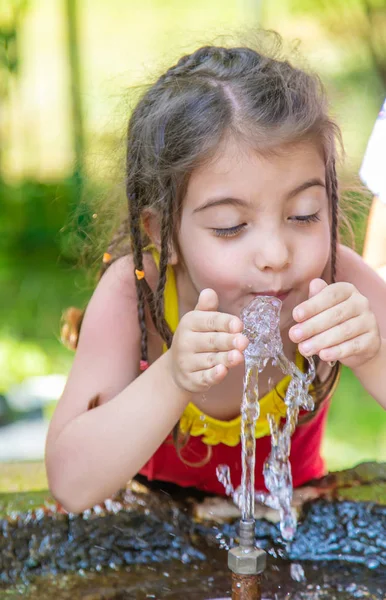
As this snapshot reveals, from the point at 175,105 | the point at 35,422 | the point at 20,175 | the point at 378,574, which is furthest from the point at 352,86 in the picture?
the point at 378,574

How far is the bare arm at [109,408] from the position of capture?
1506 mm

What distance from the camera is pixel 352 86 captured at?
5.63 metres

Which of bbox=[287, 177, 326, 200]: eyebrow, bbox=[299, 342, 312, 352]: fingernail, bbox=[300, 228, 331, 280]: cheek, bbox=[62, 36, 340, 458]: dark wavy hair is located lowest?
bbox=[299, 342, 312, 352]: fingernail

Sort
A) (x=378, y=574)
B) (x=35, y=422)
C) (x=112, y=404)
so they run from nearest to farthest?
(x=378, y=574)
(x=112, y=404)
(x=35, y=422)

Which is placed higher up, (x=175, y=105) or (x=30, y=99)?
(x=30, y=99)

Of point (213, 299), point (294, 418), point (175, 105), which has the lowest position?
point (294, 418)

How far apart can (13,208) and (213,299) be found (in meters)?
5.08

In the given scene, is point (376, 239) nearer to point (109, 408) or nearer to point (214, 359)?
point (109, 408)

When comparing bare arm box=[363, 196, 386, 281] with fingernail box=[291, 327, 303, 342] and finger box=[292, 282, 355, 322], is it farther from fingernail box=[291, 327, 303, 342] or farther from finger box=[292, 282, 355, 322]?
fingernail box=[291, 327, 303, 342]

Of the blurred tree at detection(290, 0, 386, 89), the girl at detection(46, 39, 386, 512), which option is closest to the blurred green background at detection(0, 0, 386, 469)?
the blurred tree at detection(290, 0, 386, 89)

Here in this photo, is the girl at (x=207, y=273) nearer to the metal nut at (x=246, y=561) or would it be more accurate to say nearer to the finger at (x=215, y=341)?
the finger at (x=215, y=341)

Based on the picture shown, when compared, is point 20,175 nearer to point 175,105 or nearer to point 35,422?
point 35,422

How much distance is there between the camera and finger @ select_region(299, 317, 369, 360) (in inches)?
50.9

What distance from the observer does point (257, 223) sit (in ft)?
4.69
